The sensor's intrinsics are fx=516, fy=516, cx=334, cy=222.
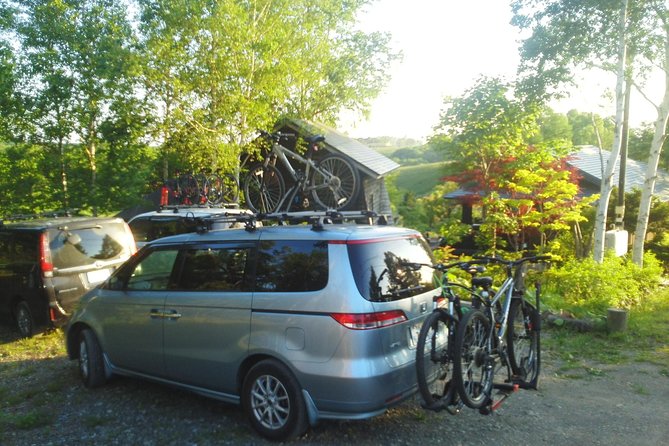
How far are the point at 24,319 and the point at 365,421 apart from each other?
6035mm

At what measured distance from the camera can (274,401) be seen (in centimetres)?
407

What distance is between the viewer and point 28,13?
505 inches

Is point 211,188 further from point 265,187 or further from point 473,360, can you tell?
point 473,360

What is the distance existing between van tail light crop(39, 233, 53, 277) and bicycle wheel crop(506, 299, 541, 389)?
6.25 m

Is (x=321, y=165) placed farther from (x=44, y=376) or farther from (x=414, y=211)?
(x=414, y=211)

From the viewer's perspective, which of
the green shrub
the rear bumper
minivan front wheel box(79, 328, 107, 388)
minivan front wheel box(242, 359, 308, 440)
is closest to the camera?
the rear bumper

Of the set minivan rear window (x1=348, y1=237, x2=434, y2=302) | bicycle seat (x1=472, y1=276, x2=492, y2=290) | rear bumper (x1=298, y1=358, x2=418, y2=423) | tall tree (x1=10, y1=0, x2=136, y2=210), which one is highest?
tall tree (x1=10, y1=0, x2=136, y2=210)

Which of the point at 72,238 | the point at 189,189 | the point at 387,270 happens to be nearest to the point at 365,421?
the point at 387,270

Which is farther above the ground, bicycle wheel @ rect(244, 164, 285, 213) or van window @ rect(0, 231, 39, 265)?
bicycle wheel @ rect(244, 164, 285, 213)

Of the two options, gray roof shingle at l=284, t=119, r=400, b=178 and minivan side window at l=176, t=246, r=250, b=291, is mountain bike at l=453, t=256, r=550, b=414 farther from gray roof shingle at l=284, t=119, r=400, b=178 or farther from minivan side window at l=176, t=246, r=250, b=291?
gray roof shingle at l=284, t=119, r=400, b=178

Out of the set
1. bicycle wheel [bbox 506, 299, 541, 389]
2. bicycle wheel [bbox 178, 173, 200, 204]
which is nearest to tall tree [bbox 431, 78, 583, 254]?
bicycle wheel [bbox 178, 173, 200, 204]

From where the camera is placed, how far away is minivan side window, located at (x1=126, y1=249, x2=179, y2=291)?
4.98 metres

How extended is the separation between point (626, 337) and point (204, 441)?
604 centimetres

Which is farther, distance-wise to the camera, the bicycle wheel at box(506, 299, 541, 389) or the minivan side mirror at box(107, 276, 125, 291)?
the minivan side mirror at box(107, 276, 125, 291)
